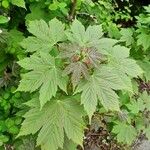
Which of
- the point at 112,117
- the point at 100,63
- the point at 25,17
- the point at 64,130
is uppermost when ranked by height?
the point at 100,63

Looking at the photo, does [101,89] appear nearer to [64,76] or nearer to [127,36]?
[64,76]

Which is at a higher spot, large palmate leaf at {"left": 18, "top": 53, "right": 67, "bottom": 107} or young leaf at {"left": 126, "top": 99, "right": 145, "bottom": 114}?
large palmate leaf at {"left": 18, "top": 53, "right": 67, "bottom": 107}

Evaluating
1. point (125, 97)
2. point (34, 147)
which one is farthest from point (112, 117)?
point (34, 147)

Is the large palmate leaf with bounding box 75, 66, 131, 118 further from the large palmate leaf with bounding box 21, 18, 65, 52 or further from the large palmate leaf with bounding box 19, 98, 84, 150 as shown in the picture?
the large palmate leaf with bounding box 21, 18, 65, 52

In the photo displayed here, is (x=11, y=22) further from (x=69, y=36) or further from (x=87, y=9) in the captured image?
(x=69, y=36)

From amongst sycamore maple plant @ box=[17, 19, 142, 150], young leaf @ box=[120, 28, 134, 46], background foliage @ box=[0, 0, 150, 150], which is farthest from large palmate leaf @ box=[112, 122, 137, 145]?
sycamore maple plant @ box=[17, 19, 142, 150]

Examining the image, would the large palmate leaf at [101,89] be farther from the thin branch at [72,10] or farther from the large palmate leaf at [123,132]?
the large palmate leaf at [123,132]

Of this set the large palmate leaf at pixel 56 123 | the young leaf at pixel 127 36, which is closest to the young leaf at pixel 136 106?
the young leaf at pixel 127 36
